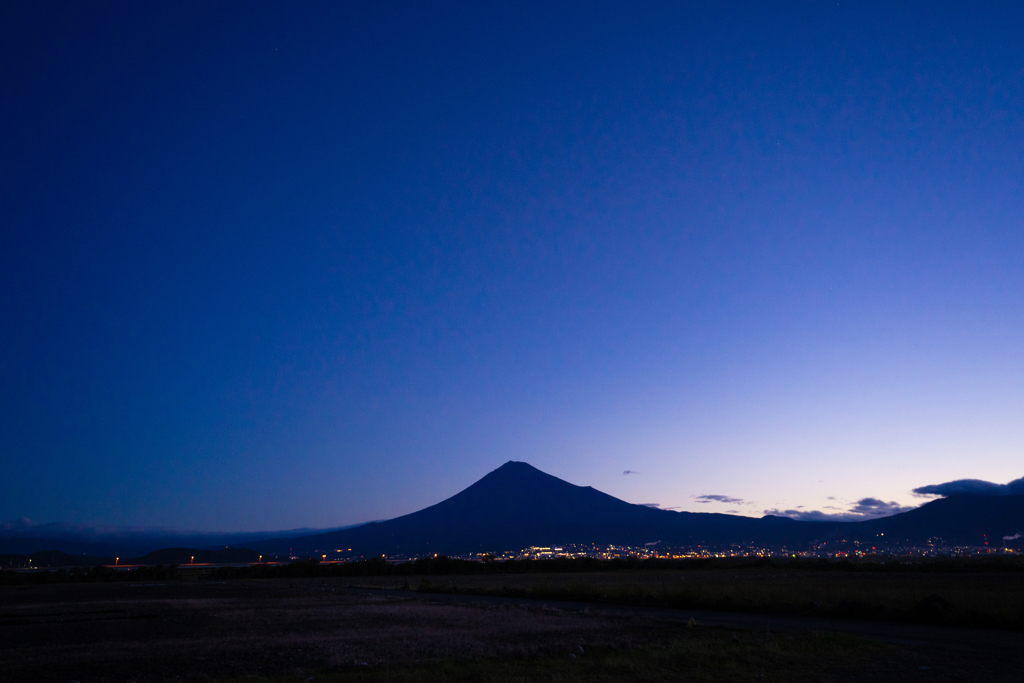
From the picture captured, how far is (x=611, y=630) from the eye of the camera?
16203 millimetres

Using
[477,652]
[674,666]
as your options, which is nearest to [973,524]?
[674,666]

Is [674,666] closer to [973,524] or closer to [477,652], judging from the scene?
[477,652]

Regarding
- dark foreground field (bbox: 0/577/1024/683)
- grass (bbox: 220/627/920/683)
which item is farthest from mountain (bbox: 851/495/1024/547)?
grass (bbox: 220/627/920/683)

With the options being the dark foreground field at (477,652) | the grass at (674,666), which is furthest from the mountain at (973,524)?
the grass at (674,666)

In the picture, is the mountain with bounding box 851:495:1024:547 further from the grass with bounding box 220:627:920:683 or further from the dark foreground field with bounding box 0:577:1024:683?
the grass with bounding box 220:627:920:683

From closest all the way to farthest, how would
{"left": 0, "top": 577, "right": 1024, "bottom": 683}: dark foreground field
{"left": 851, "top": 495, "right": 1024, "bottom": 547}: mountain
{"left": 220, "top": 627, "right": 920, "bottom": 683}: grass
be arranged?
{"left": 220, "top": 627, "right": 920, "bottom": 683}: grass
{"left": 0, "top": 577, "right": 1024, "bottom": 683}: dark foreground field
{"left": 851, "top": 495, "right": 1024, "bottom": 547}: mountain

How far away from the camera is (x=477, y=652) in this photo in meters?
12.3

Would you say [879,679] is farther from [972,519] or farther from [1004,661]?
[972,519]

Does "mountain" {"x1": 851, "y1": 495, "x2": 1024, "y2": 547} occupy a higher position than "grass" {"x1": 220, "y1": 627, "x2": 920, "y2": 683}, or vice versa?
"mountain" {"x1": 851, "y1": 495, "x2": 1024, "y2": 547}

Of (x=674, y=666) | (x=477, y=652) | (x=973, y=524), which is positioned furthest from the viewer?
(x=973, y=524)

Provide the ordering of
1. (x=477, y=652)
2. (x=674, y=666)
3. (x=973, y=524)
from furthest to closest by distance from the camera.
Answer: (x=973, y=524) → (x=477, y=652) → (x=674, y=666)

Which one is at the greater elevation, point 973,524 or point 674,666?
point 973,524

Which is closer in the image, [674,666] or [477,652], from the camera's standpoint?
[674,666]

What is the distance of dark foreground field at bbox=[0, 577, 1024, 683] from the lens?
10008 mm
